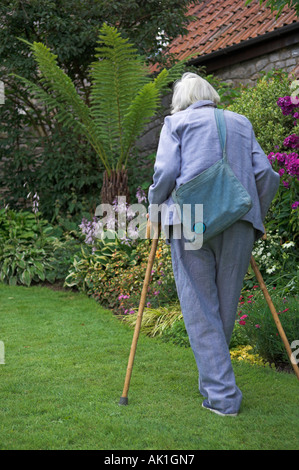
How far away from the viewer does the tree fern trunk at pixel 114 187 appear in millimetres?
7734

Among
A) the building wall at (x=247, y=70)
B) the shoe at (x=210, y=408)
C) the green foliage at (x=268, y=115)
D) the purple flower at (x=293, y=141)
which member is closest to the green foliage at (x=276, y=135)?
→ the green foliage at (x=268, y=115)

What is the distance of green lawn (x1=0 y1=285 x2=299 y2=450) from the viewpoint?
2.77 m

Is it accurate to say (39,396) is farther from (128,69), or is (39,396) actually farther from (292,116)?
(128,69)

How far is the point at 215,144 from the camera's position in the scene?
3033mm

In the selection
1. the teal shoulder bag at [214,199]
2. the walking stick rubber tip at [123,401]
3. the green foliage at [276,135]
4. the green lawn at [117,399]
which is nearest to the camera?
the green lawn at [117,399]

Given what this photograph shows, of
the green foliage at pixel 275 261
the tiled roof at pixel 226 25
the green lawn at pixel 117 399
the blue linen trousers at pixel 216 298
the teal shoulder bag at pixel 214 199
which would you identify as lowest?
the green lawn at pixel 117 399

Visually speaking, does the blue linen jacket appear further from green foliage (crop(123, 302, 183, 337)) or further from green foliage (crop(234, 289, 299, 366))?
green foliage (crop(123, 302, 183, 337))

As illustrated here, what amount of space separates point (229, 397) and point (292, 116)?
12.3ft

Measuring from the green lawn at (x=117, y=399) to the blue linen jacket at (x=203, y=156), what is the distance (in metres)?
1.05

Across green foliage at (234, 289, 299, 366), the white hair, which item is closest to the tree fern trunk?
green foliage at (234, 289, 299, 366)

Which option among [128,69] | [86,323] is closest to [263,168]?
[86,323]

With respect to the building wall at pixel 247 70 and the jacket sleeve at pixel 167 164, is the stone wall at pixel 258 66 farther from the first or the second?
the jacket sleeve at pixel 167 164

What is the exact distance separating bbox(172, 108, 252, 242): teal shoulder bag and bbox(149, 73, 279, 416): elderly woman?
0.05 m

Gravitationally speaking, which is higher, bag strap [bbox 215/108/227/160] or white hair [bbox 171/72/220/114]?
white hair [bbox 171/72/220/114]
